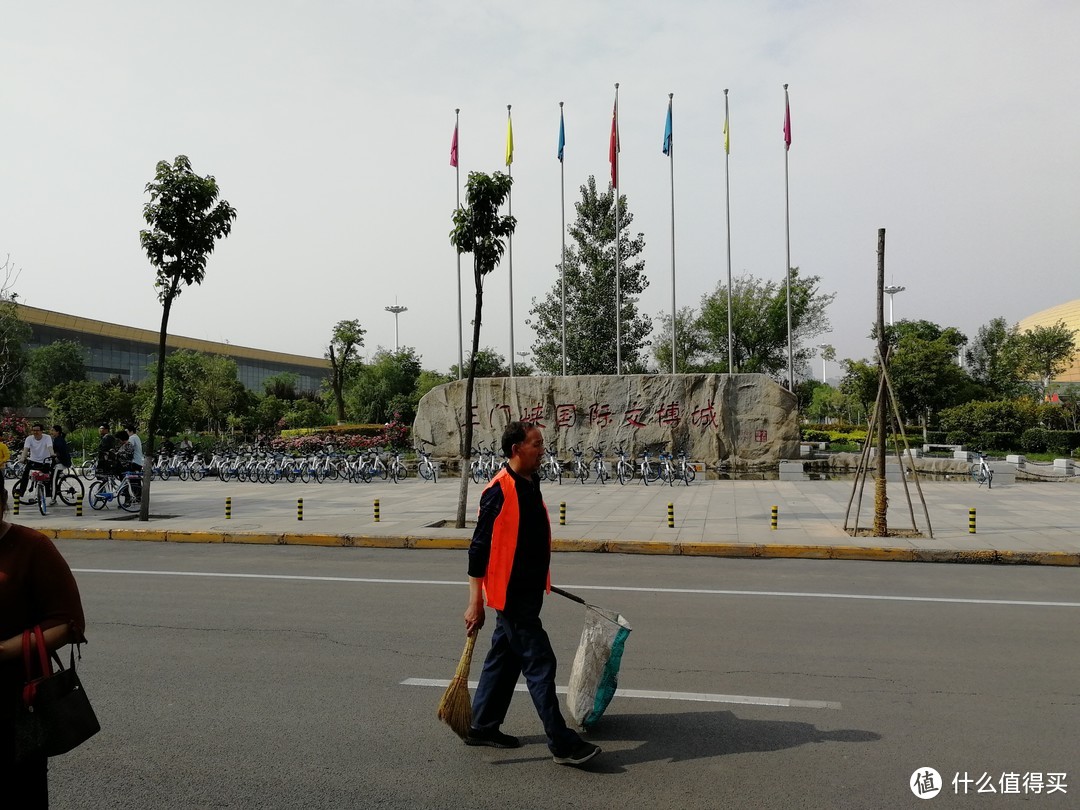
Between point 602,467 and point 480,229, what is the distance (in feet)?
33.9

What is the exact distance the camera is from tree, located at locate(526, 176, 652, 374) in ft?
123

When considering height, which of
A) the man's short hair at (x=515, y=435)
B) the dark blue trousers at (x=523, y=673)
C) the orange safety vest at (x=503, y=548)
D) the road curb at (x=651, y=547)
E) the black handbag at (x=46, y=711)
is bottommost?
the road curb at (x=651, y=547)

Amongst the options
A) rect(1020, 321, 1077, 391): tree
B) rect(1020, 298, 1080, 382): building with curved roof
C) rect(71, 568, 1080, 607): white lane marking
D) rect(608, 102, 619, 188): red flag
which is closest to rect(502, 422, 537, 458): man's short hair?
rect(71, 568, 1080, 607): white lane marking

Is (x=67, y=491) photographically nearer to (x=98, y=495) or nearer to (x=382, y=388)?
(x=98, y=495)

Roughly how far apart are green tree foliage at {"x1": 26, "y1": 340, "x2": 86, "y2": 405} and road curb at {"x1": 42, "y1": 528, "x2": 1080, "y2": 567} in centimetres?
5329

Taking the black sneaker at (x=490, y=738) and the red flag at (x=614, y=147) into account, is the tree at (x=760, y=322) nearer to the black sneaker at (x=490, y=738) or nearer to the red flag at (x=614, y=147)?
the red flag at (x=614, y=147)

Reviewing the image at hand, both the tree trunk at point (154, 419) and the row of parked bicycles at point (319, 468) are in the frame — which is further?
the row of parked bicycles at point (319, 468)

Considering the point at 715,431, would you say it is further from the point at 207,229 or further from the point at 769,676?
the point at 769,676

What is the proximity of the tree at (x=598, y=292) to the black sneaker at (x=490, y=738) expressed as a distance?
33.3m

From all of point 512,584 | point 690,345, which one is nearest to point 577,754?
point 512,584

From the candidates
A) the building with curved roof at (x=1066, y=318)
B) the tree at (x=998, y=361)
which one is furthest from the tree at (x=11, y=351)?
the building with curved roof at (x=1066, y=318)

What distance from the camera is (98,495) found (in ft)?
50.2

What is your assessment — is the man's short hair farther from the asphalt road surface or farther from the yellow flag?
the yellow flag

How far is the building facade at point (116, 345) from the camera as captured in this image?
68.8 m
